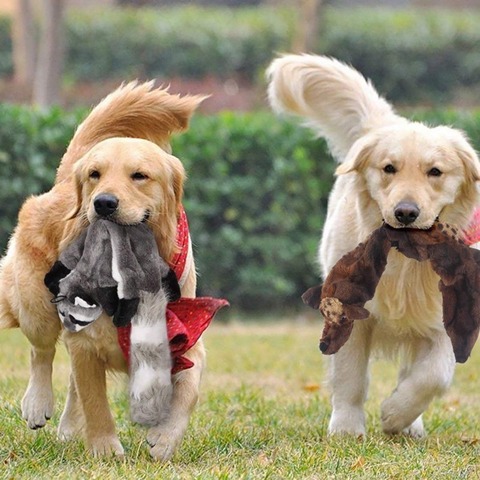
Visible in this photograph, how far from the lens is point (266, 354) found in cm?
890

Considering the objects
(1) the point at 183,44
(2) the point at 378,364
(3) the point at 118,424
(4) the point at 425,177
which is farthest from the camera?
(1) the point at 183,44

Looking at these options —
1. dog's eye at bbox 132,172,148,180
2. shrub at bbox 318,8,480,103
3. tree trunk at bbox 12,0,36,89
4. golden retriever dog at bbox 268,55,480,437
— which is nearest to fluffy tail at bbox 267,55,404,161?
golden retriever dog at bbox 268,55,480,437

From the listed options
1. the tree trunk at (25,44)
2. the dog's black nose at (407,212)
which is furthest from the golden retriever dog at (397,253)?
the tree trunk at (25,44)

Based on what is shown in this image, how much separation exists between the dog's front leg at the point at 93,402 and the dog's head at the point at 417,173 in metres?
1.40

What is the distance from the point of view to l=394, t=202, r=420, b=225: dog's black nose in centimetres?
464

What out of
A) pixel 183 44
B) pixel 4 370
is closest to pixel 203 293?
A: pixel 4 370

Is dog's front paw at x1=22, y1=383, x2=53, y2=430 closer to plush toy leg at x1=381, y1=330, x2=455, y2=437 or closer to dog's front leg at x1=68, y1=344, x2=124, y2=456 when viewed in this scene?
dog's front leg at x1=68, y1=344, x2=124, y2=456

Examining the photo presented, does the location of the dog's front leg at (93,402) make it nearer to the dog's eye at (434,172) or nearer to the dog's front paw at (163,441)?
the dog's front paw at (163,441)

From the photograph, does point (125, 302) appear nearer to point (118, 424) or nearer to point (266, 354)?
point (118, 424)

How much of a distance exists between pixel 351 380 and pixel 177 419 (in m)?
1.25

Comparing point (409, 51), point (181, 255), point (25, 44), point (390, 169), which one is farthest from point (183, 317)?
point (409, 51)

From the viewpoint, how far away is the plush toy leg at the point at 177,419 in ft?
14.4

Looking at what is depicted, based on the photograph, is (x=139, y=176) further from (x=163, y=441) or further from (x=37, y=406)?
(x=37, y=406)

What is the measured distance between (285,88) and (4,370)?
2644 mm
